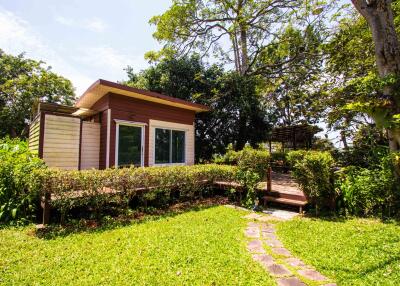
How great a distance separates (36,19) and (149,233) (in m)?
10.8

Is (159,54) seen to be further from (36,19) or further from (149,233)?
(149,233)

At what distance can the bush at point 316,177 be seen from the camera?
566cm

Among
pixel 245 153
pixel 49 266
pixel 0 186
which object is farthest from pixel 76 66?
pixel 49 266

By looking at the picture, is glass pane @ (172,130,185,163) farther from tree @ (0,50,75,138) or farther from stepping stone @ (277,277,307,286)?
tree @ (0,50,75,138)

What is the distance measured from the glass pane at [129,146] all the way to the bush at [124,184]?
89.4 inches

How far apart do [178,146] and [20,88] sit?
2163 cm

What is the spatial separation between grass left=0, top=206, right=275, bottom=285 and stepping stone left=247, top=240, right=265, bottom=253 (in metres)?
0.13

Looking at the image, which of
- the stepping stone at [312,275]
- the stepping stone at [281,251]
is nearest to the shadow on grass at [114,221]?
the stepping stone at [281,251]

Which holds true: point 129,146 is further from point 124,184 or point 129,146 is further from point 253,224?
point 253,224

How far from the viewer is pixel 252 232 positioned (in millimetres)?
4625

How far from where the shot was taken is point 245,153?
7.20m

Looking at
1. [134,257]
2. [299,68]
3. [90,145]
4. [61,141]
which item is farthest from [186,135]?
[299,68]

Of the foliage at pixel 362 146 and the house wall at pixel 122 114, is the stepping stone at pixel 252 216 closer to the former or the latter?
the foliage at pixel 362 146

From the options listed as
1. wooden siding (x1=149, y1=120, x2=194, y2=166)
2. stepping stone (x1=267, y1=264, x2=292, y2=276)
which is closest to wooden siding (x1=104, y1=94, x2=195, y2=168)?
wooden siding (x1=149, y1=120, x2=194, y2=166)
